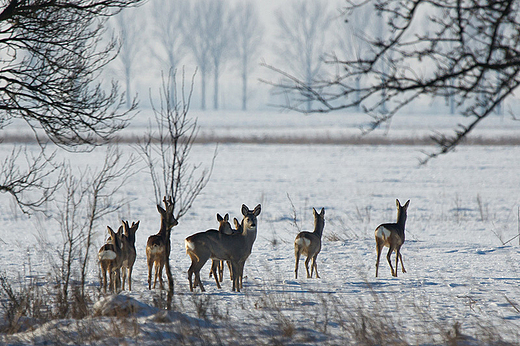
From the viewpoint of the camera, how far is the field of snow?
5.02 meters

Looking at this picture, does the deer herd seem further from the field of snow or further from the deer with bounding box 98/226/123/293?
the field of snow

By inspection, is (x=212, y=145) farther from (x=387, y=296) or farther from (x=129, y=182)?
(x=387, y=296)

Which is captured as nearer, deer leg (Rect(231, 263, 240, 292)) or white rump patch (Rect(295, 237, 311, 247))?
deer leg (Rect(231, 263, 240, 292))

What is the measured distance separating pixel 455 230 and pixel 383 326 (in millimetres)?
7902

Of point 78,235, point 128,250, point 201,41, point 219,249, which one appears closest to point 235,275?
point 219,249

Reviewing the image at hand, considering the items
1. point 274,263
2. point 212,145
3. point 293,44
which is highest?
point 293,44

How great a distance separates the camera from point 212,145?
107 ft

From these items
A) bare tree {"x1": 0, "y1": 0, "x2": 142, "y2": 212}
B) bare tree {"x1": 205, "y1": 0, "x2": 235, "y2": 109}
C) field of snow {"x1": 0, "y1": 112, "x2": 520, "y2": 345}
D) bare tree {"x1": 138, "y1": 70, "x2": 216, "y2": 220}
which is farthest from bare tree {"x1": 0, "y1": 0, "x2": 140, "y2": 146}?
bare tree {"x1": 205, "y1": 0, "x2": 235, "y2": 109}

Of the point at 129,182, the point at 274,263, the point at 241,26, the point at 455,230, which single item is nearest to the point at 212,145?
the point at 129,182

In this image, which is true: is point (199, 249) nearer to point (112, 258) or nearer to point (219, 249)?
point (219, 249)

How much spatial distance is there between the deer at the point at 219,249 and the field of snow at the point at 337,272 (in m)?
0.27

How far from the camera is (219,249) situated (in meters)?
6.98

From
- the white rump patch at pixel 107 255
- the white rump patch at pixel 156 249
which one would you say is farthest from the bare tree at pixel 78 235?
the white rump patch at pixel 156 249

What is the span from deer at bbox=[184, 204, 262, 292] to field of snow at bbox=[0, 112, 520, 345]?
0.87 feet
